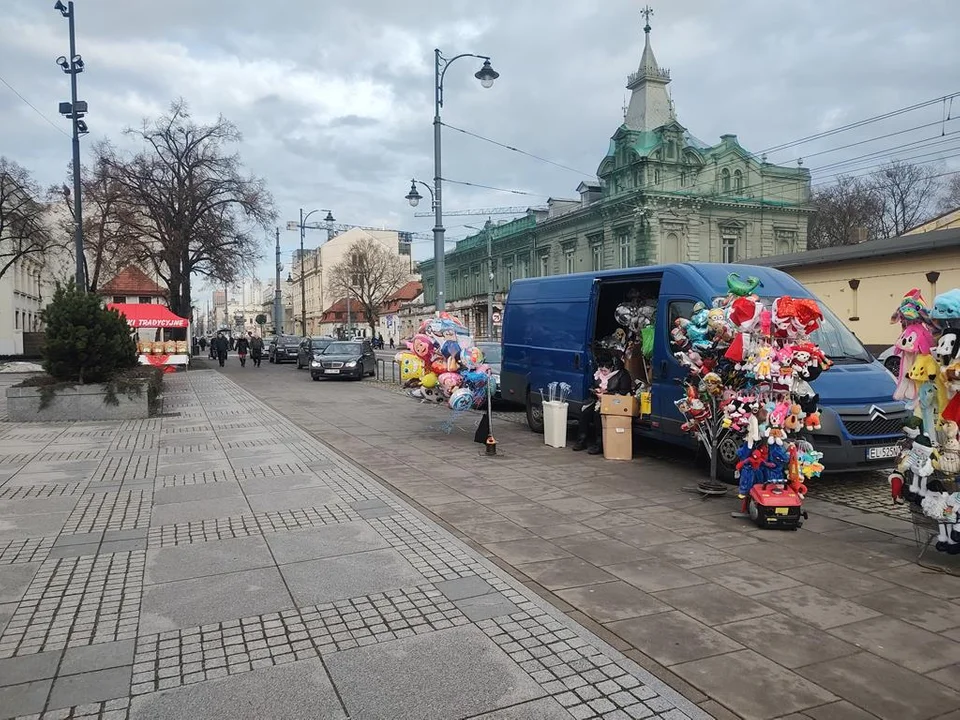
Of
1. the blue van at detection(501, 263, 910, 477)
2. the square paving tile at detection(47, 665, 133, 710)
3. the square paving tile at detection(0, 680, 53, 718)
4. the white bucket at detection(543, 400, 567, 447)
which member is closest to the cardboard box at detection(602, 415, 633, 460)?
the blue van at detection(501, 263, 910, 477)

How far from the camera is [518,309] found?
40.6ft

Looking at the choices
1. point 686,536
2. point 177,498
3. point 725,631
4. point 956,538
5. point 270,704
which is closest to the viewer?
point 270,704

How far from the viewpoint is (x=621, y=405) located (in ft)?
30.3

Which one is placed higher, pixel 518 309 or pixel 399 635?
pixel 518 309

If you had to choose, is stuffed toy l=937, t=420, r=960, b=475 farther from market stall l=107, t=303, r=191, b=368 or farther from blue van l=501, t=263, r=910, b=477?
market stall l=107, t=303, r=191, b=368

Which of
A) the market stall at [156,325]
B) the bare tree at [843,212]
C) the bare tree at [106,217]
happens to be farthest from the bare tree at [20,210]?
the bare tree at [843,212]

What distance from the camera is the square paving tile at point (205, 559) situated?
5.11 meters

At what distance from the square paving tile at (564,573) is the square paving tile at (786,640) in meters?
1.01

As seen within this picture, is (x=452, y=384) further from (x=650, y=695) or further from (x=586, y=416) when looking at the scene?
(x=650, y=695)

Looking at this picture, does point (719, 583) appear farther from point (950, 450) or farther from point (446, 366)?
point (446, 366)

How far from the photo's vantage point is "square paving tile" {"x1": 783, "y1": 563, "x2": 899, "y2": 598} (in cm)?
468

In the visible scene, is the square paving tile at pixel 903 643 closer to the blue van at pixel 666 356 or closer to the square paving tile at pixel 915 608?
the square paving tile at pixel 915 608

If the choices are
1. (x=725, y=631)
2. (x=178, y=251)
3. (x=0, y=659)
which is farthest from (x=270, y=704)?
(x=178, y=251)

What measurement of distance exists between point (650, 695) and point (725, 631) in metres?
0.93
